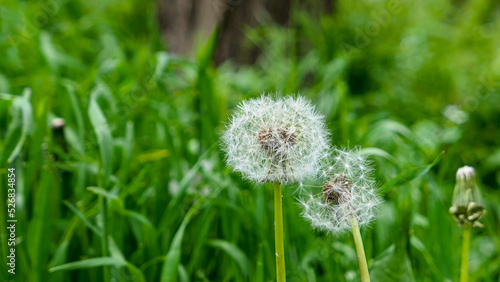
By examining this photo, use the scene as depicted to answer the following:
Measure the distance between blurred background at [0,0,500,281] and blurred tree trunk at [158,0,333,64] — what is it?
1 cm

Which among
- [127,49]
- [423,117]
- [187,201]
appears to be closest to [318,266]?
[187,201]

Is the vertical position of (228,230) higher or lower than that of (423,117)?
lower

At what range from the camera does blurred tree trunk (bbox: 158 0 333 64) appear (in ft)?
13.4

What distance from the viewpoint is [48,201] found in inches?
62.2

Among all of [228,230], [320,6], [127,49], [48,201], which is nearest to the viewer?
[48,201]

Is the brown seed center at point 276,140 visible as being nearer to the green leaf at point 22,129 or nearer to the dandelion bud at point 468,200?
the dandelion bud at point 468,200

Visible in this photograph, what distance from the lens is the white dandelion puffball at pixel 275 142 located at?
94cm

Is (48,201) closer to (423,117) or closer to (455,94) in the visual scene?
(423,117)

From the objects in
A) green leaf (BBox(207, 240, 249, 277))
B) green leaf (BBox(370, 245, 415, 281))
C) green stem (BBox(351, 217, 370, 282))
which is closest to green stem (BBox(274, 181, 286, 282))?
green stem (BBox(351, 217, 370, 282))

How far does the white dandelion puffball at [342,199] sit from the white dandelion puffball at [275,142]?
57mm

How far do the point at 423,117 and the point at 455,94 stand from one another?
0.77 metres

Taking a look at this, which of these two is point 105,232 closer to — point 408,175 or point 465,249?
point 408,175

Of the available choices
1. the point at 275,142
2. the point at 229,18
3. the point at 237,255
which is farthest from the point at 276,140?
the point at 229,18

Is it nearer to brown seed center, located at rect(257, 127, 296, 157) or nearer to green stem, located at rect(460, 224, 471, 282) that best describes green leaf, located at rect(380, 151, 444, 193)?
green stem, located at rect(460, 224, 471, 282)
